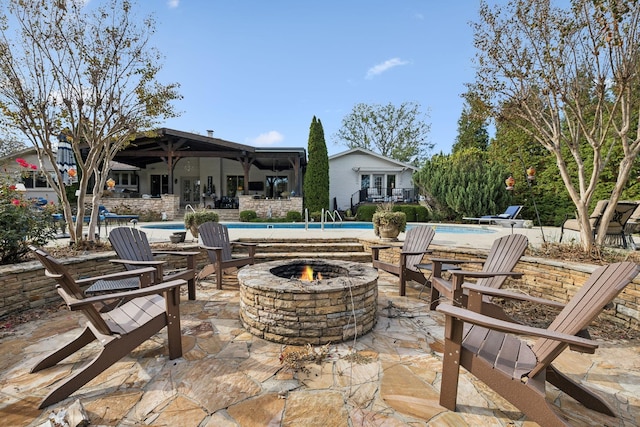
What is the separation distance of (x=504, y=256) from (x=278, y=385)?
2.62 m

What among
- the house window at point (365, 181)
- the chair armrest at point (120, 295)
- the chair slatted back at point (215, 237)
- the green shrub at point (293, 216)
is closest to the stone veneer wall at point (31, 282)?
the chair slatted back at point (215, 237)

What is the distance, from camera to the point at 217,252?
4.30 meters

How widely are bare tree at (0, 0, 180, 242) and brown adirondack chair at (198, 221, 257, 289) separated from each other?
2.03m

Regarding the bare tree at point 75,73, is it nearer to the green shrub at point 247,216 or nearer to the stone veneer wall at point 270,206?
the green shrub at point 247,216

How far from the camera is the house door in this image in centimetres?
1800

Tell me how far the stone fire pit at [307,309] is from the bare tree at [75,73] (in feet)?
12.5

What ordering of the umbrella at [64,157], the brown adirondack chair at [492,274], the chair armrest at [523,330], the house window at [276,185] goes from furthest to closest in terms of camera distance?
1. the house window at [276,185]
2. the umbrella at [64,157]
3. the brown adirondack chair at [492,274]
4. the chair armrest at [523,330]

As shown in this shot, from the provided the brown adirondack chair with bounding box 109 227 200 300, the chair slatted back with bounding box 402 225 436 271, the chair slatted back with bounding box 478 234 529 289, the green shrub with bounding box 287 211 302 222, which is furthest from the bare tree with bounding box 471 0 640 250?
the green shrub with bounding box 287 211 302 222

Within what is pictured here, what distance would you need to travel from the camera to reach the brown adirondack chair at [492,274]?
2.86 m

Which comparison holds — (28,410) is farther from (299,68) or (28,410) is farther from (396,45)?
(299,68)

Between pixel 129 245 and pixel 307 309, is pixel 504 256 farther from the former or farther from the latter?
pixel 129 245

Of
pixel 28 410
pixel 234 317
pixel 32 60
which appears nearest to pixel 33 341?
pixel 28 410

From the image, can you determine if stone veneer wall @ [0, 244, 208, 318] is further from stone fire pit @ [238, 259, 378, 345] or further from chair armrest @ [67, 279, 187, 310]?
stone fire pit @ [238, 259, 378, 345]

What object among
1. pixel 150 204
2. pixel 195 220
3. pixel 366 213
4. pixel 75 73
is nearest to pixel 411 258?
pixel 195 220
